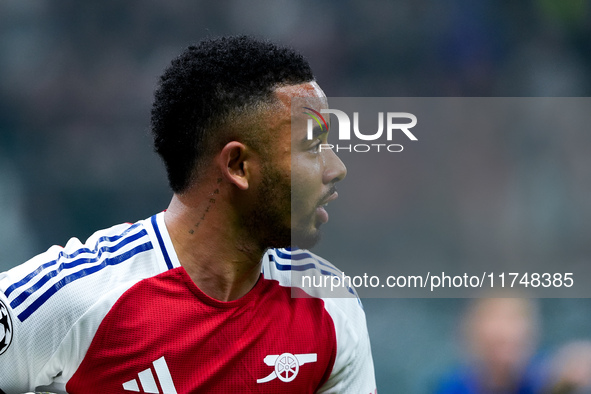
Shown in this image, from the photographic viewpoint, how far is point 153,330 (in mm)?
2174

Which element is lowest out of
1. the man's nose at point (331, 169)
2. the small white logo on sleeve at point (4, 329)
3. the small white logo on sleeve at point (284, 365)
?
the small white logo on sleeve at point (284, 365)

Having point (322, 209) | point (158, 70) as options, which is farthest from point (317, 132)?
point (158, 70)

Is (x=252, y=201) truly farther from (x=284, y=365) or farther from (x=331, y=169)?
A: (x=284, y=365)

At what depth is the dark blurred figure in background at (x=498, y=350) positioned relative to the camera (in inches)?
178

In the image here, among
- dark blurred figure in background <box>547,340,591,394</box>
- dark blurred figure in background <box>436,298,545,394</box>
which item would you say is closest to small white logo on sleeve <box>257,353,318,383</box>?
dark blurred figure in background <box>436,298,545,394</box>

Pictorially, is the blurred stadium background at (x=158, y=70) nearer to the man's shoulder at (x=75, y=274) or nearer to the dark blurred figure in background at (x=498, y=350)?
the dark blurred figure in background at (x=498, y=350)

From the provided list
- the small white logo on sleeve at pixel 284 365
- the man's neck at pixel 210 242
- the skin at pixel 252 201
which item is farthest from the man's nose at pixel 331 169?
the small white logo on sleeve at pixel 284 365

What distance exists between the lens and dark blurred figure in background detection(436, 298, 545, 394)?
14.9ft

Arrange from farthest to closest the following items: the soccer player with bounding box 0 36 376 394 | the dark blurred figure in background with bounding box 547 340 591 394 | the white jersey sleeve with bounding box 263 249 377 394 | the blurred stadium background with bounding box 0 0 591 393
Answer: the blurred stadium background with bounding box 0 0 591 393 → the dark blurred figure in background with bounding box 547 340 591 394 → the white jersey sleeve with bounding box 263 249 377 394 → the soccer player with bounding box 0 36 376 394

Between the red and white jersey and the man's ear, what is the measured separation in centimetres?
29

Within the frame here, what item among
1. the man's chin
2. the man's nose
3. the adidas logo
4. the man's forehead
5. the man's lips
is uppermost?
the man's forehead

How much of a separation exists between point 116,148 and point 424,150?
2449 millimetres

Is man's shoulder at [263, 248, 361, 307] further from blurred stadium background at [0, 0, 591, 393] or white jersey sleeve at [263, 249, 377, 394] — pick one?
blurred stadium background at [0, 0, 591, 393]

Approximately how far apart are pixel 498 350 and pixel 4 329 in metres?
3.47
